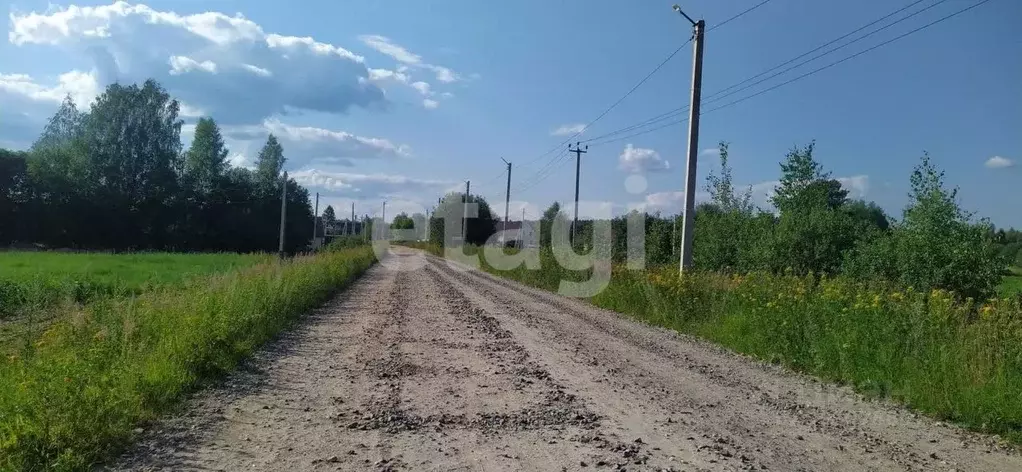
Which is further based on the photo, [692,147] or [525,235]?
[525,235]

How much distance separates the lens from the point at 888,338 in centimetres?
770

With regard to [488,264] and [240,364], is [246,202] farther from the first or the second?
[240,364]

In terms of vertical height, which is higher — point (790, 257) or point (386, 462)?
point (790, 257)

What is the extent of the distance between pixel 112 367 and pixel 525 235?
54957mm

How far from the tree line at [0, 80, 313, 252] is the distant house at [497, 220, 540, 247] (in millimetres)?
24273

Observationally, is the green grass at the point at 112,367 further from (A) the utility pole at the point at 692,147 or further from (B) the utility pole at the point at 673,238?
(B) the utility pole at the point at 673,238

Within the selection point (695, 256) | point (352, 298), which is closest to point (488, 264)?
point (695, 256)

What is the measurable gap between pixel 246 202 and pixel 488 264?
4357 cm

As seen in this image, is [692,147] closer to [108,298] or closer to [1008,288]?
[1008,288]

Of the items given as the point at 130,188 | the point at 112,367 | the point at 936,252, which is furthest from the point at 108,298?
the point at 130,188

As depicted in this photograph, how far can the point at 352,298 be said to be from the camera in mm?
17859

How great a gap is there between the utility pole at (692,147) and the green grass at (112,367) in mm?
8931

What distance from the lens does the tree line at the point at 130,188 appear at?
54.9m

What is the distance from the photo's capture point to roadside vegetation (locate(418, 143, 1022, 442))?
21.4ft
